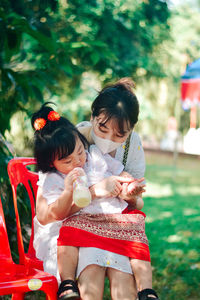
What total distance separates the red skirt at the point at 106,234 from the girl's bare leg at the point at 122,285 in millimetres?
96

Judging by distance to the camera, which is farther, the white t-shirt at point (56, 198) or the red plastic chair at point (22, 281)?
the white t-shirt at point (56, 198)

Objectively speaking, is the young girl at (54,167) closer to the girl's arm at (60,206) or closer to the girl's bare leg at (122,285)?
the girl's arm at (60,206)

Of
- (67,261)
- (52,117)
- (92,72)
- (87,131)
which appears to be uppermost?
(52,117)

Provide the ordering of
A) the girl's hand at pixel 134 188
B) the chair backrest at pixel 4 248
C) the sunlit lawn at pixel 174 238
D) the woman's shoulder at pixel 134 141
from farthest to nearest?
the sunlit lawn at pixel 174 238 < the woman's shoulder at pixel 134 141 < the chair backrest at pixel 4 248 < the girl's hand at pixel 134 188

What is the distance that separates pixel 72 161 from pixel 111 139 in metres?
0.25

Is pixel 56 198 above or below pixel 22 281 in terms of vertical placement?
above

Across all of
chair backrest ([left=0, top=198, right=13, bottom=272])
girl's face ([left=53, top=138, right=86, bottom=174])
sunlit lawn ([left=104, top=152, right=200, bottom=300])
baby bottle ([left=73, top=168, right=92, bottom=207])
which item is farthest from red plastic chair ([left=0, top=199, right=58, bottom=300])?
sunlit lawn ([left=104, top=152, right=200, bottom=300])

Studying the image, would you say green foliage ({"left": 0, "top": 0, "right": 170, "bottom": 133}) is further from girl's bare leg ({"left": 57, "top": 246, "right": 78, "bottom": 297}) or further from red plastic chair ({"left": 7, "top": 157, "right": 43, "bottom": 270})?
girl's bare leg ({"left": 57, "top": 246, "right": 78, "bottom": 297})

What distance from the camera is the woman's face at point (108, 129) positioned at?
206 centimetres

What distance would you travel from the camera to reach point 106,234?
6.46 ft

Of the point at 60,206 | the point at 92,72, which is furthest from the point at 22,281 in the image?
the point at 92,72

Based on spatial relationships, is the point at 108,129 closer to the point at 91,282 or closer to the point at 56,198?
the point at 56,198

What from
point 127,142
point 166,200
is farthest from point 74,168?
point 166,200

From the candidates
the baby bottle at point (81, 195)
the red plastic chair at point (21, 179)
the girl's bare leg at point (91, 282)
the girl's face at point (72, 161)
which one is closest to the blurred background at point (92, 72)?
the red plastic chair at point (21, 179)
